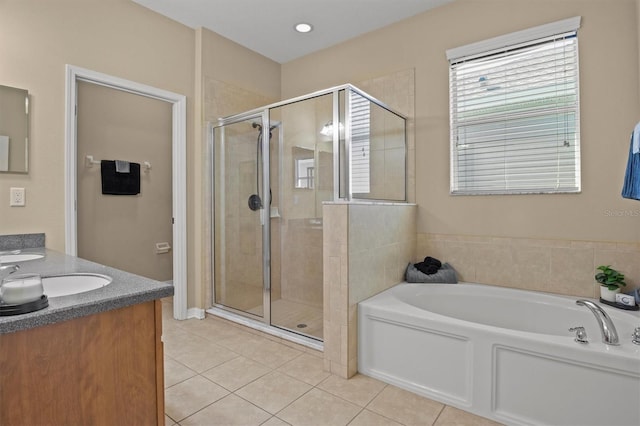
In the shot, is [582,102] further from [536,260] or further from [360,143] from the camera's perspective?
[360,143]

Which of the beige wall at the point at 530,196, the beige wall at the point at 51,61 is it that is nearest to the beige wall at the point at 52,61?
the beige wall at the point at 51,61

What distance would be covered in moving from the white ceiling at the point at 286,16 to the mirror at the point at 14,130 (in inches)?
49.4

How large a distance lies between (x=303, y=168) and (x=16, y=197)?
1.99m

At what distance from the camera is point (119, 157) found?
12.0ft

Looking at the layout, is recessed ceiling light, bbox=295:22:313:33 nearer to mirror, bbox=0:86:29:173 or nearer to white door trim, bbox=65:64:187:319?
white door trim, bbox=65:64:187:319

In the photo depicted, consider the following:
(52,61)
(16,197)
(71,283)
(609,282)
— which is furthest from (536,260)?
(52,61)

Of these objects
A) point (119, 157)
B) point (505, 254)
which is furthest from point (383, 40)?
point (119, 157)

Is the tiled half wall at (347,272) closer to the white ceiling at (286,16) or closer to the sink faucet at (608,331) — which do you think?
the sink faucet at (608,331)

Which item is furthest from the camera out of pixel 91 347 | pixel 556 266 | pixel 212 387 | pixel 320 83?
pixel 320 83

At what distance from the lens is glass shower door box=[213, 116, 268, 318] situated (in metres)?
3.01

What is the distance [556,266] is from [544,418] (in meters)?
1.15

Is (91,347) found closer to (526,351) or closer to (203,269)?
(526,351)

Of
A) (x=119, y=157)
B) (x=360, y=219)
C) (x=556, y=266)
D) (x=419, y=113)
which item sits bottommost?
(x=556, y=266)

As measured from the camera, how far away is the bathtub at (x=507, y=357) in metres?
1.45
